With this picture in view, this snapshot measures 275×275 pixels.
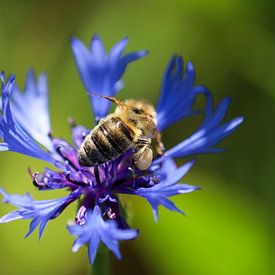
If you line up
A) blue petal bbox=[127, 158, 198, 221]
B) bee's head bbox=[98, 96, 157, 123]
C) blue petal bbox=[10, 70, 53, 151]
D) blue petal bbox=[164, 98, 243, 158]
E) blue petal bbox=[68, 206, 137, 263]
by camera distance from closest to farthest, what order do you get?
blue petal bbox=[68, 206, 137, 263]
blue petal bbox=[127, 158, 198, 221]
bee's head bbox=[98, 96, 157, 123]
blue petal bbox=[164, 98, 243, 158]
blue petal bbox=[10, 70, 53, 151]

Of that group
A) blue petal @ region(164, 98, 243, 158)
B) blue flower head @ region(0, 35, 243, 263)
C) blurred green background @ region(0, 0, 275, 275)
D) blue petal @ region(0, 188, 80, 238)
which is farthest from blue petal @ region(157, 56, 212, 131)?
blue petal @ region(0, 188, 80, 238)

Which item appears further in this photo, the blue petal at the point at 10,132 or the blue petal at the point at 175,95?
the blue petal at the point at 175,95

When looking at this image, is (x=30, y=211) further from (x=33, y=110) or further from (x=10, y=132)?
(x=33, y=110)

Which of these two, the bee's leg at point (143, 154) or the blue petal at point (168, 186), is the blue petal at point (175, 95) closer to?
the bee's leg at point (143, 154)

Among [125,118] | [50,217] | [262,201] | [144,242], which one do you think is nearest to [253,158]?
[262,201]

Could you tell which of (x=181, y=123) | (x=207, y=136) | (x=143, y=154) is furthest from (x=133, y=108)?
(x=181, y=123)

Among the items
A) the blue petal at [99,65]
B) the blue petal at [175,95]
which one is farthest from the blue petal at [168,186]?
the blue petal at [99,65]

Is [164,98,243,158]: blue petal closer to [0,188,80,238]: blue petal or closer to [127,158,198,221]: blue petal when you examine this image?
[127,158,198,221]: blue petal
